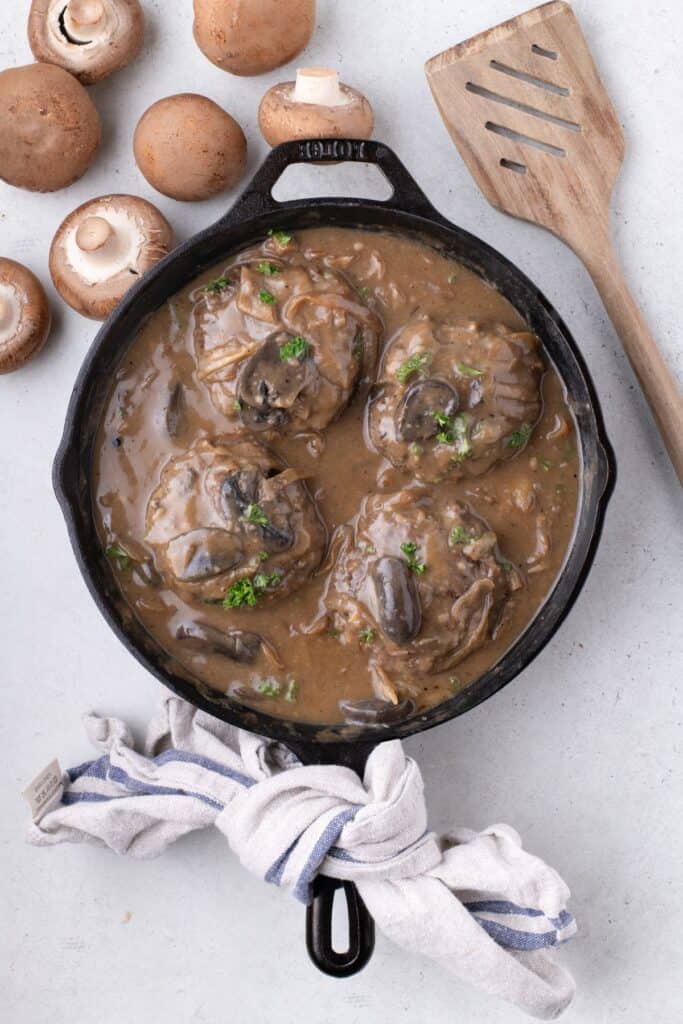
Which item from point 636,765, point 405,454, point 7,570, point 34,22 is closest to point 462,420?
point 405,454

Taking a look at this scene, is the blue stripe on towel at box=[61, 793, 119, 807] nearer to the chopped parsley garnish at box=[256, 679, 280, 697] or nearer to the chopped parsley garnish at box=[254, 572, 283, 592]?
the chopped parsley garnish at box=[256, 679, 280, 697]

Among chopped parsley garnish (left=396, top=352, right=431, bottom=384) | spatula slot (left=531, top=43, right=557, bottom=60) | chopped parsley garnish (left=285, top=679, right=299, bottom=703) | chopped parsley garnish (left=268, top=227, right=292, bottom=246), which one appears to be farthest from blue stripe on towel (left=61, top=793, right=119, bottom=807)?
spatula slot (left=531, top=43, right=557, bottom=60)

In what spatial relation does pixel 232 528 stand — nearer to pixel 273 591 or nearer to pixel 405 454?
pixel 273 591

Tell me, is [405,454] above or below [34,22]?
below

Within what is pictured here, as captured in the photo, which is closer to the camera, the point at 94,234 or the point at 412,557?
the point at 412,557

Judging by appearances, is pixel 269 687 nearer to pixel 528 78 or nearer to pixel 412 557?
pixel 412 557

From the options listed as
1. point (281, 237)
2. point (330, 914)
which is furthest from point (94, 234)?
point (330, 914)

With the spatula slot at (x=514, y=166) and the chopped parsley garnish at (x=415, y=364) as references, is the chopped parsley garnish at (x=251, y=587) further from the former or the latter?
the spatula slot at (x=514, y=166)

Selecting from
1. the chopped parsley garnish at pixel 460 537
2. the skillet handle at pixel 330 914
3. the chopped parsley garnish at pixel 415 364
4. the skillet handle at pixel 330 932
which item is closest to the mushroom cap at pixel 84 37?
the chopped parsley garnish at pixel 415 364
